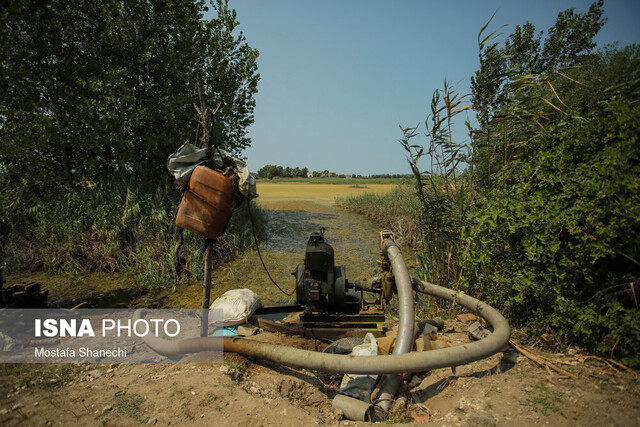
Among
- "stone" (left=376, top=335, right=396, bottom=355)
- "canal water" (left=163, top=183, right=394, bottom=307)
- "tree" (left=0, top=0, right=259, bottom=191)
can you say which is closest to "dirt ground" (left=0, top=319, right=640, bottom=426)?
"stone" (left=376, top=335, right=396, bottom=355)

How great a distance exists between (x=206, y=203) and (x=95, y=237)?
5.25 metres

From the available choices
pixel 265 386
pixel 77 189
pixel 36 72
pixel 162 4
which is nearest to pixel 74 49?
pixel 36 72

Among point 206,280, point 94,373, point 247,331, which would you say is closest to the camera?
point 94,373

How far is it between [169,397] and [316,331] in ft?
5.60

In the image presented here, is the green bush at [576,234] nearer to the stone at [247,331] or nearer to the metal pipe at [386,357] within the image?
the metal pipe at [386,357]

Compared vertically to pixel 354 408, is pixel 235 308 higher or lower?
higher

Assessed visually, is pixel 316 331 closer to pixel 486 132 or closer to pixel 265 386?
pixel 265 386

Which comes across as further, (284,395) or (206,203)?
(206,203)

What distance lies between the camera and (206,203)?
356 centimetres

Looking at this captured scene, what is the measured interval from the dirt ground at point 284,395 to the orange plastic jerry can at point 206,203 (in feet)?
4.64

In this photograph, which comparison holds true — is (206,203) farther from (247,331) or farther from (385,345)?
(385,345)

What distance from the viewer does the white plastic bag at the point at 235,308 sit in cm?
436

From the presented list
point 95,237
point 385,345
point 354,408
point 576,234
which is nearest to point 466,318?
point 385,345

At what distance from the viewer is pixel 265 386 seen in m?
3.18
